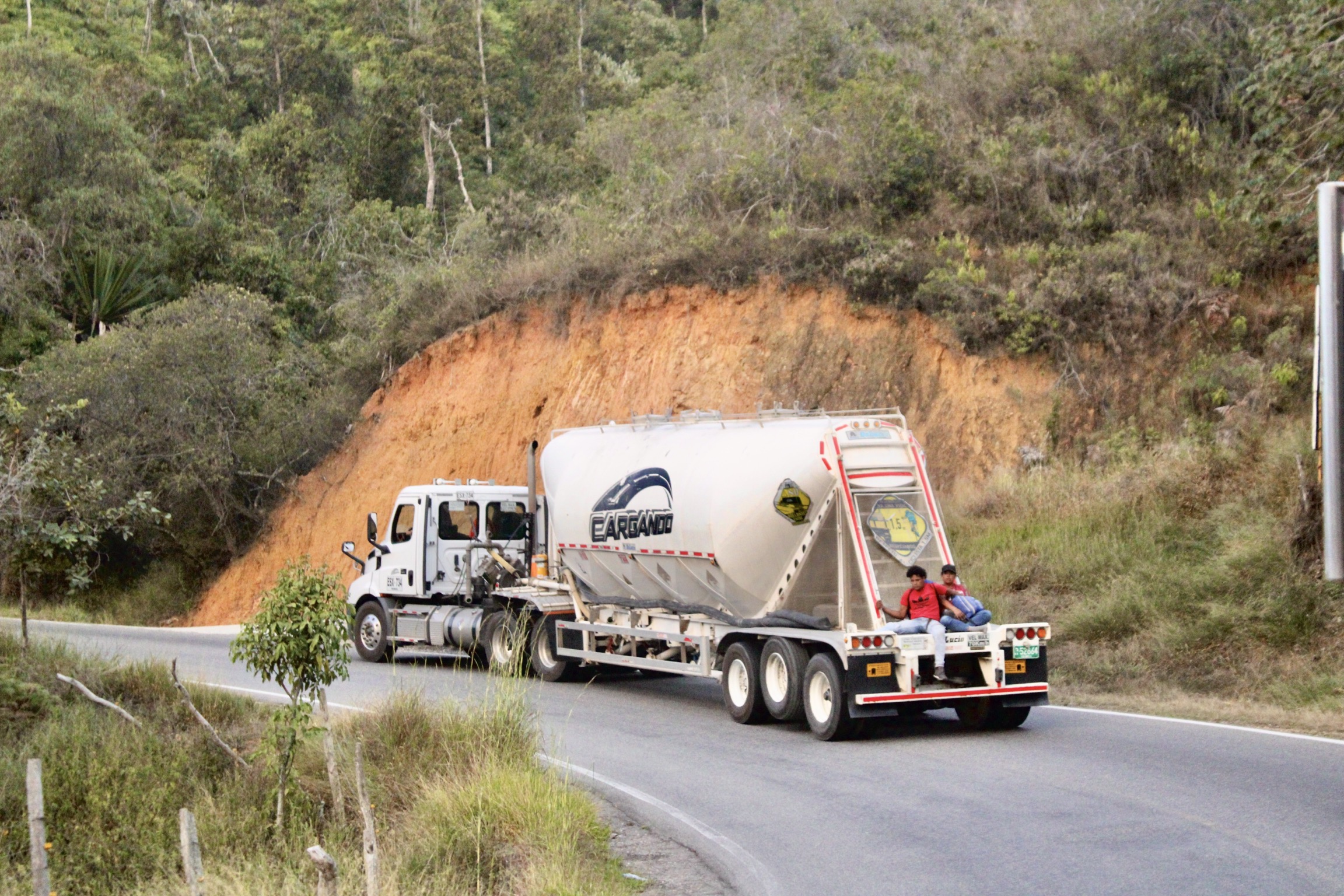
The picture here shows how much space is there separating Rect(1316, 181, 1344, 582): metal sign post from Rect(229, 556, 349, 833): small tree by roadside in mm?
6100

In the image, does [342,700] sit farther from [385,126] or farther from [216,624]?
[385,126]

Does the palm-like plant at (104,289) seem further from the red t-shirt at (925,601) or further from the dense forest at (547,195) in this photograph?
the red t-shirt at (925,601)

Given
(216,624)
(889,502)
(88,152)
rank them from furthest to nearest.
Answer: (88,152) < (216,624) < (889,502)

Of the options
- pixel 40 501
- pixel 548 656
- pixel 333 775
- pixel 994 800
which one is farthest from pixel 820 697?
pixel 40 501

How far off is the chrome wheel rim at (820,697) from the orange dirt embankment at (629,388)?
33.3 feet

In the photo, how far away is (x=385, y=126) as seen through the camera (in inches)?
1885

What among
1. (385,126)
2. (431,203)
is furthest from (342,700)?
(385,126)

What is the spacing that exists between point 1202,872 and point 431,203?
41.5 metres

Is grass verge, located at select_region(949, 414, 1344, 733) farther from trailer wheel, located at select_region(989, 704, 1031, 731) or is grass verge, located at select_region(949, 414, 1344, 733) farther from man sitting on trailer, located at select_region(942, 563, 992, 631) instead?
man sitting on trailer, located at select_region(942, 563, 992, 631)

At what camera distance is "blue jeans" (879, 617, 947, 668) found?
12008 mm

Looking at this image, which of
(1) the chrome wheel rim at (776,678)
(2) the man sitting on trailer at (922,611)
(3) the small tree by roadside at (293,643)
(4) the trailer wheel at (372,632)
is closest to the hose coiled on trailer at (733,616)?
(1) the chrome wheel rim at (776,678)

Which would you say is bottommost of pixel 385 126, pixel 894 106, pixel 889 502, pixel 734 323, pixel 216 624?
pixel 216 624

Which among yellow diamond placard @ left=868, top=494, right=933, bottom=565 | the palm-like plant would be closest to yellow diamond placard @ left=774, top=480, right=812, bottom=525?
yellow diamond placard @ left=868, top=494, right=933, bottom=565

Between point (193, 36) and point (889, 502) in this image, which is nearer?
point (889, 502)
